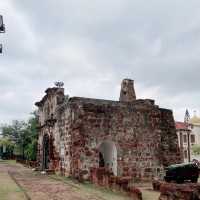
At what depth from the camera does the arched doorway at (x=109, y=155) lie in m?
18.8

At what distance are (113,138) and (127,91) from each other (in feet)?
16.3

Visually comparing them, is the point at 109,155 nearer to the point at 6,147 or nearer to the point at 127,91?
the point at 127,91

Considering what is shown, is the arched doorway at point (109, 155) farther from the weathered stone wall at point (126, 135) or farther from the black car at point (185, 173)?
the black car at point (185, 173)

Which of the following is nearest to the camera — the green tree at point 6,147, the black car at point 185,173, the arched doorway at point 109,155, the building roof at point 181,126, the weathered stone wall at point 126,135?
the black car at point 185,173

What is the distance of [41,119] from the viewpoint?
2742 centimetres

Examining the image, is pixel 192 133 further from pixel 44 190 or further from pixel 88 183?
pixel 44 190

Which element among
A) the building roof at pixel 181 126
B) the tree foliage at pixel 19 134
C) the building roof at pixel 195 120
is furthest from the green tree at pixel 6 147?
the building roof at pixel 195 120

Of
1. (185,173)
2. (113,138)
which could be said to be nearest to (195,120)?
(113,138)

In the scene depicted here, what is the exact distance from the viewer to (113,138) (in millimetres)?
18594

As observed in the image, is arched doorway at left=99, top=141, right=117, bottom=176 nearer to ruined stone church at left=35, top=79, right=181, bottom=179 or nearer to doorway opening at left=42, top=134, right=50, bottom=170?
ruined stone church at left=35, top=79, right=181, bottom=179

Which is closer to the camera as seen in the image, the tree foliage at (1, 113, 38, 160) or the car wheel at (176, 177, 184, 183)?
the car wheel at (176, 177, 184, 183)

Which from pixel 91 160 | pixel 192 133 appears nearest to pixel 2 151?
pixel 192 133

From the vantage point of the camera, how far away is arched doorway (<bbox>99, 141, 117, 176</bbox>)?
1884 centimetres

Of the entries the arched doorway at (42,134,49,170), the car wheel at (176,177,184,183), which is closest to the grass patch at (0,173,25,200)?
the car wheel at (176,177,184,183)
